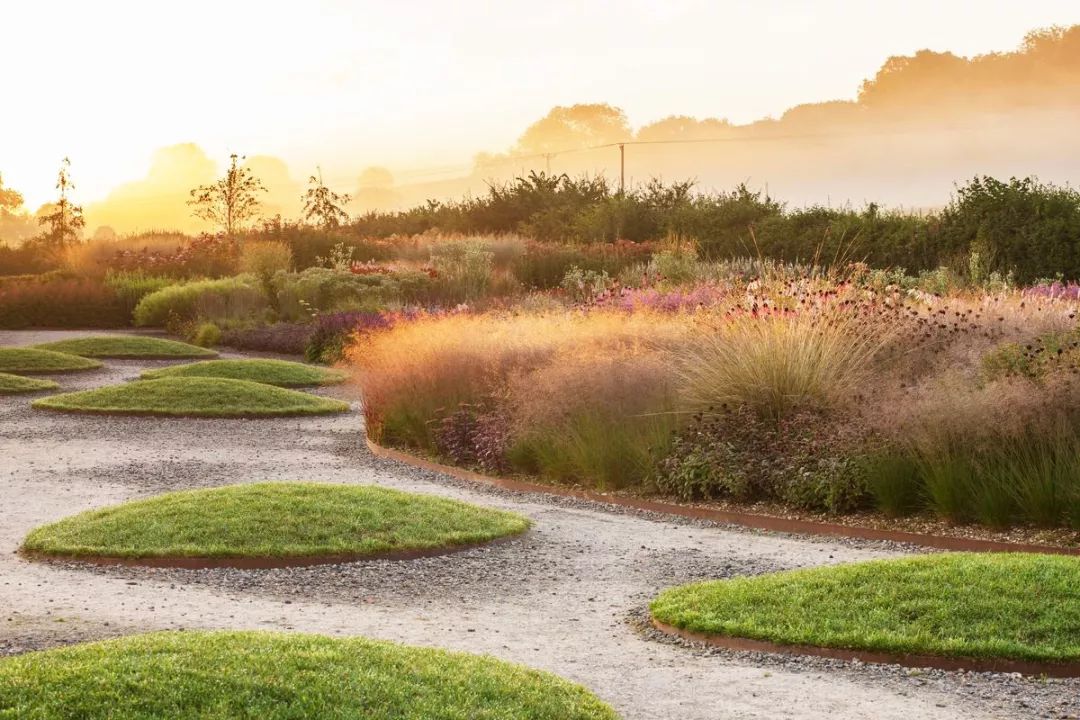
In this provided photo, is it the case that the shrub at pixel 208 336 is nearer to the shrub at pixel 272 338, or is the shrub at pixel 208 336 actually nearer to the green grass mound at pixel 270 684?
the shrub at pixel 272 338

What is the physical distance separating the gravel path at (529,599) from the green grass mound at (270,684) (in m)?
0.51

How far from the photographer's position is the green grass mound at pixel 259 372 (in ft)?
61.6

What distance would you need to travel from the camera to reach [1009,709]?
521 centimetres

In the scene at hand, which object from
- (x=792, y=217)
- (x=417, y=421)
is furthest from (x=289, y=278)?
(x=417, y=421)

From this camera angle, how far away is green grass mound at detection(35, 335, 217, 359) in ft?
75.2

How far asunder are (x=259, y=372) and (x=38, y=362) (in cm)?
424

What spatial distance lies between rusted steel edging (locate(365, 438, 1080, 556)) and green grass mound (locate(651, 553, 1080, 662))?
1298 mm

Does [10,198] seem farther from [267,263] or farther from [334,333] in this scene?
[334,333]

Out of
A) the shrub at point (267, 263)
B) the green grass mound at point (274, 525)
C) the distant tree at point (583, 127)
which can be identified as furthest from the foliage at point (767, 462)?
the distant tree at point (583, 127)

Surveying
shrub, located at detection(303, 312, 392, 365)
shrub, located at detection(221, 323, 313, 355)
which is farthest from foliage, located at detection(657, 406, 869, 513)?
shrub, located at detection(221, 323, 313, 355)

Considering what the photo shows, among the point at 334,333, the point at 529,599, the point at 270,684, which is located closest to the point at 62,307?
the point at 334,333

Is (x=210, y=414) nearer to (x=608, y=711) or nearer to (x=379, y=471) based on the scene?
(x=379, y=471)

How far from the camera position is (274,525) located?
27.8ft

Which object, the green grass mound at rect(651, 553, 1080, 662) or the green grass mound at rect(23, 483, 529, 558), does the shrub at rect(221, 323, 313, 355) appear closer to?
the green grass mound at rect(23, 483, 529, 558)
